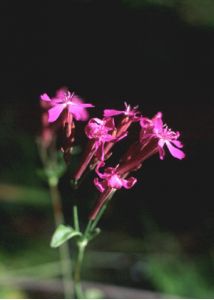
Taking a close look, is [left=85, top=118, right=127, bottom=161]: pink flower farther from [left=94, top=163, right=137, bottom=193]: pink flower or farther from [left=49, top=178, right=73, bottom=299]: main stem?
[left=49, top=178, right=73, bottom=299]: main stem

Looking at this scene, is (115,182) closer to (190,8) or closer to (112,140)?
(112,140)

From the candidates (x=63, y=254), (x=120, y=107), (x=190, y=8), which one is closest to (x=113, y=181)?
(x=63, y=254)

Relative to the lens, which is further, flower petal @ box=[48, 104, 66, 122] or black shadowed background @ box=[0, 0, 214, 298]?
black shadowed background @ box=[0, 0, 214, 298]

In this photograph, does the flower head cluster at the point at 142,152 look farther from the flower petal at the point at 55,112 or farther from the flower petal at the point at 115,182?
the flower petal at the point at 55,112

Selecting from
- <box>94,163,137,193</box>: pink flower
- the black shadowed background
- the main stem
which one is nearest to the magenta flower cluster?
<box>94,163,137,193</box>: pink flower

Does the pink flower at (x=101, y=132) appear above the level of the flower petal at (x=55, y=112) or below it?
below

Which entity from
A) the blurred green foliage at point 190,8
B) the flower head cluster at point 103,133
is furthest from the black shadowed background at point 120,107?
the flower head cluster at point 103,133

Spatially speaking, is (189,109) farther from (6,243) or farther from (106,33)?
(6,243)
